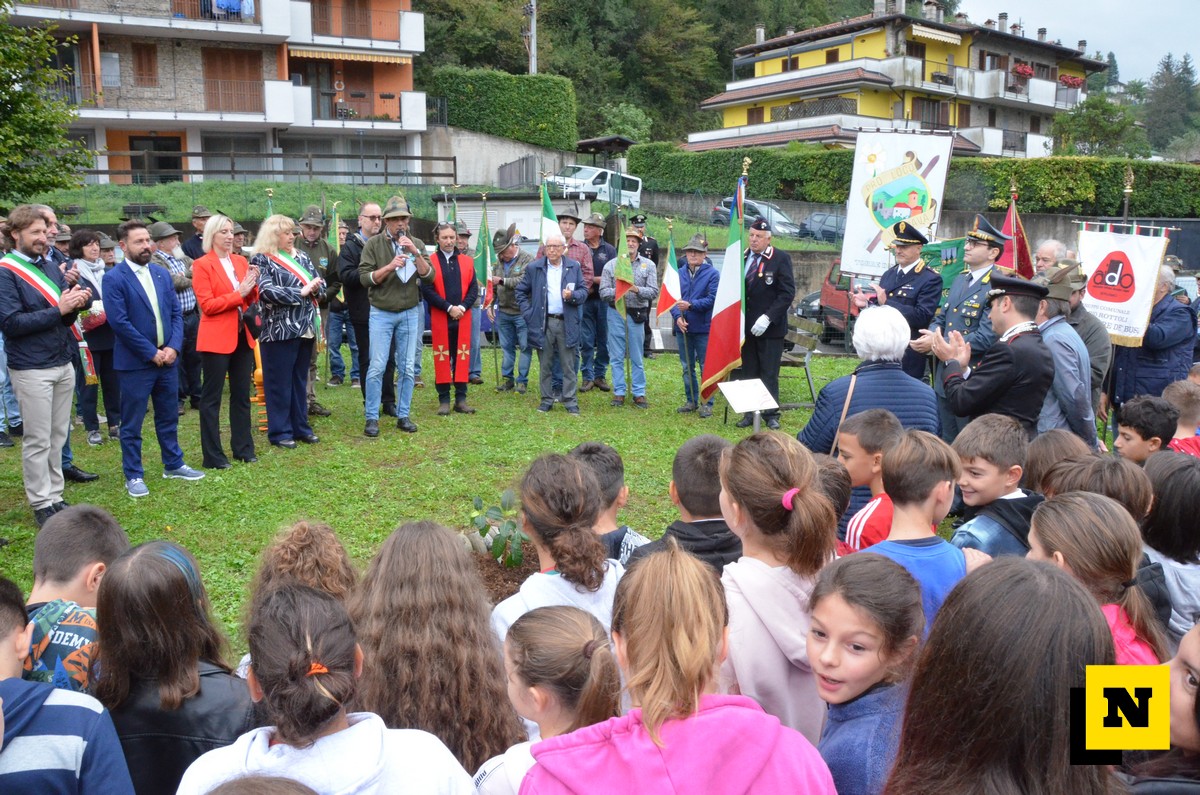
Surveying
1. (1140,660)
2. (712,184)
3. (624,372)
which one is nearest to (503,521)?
(1140,660)

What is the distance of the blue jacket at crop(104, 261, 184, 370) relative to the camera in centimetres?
767

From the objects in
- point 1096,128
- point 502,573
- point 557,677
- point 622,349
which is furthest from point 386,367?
point 1096,128

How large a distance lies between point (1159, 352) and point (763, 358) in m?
3.86

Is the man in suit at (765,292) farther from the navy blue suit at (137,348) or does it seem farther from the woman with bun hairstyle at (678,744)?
the woman with bun hairstyle at (678,744)

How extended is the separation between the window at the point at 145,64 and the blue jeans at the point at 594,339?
29.9 meters

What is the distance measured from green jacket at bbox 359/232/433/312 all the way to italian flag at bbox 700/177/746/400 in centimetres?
316

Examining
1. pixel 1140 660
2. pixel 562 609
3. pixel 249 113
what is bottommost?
pixel 1140 660

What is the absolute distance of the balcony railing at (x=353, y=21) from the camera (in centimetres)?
3828

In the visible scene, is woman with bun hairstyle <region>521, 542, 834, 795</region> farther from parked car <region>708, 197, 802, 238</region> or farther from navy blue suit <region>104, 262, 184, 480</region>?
parked car <region>708, 197, 802, 238</region>

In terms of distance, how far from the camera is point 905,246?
9031 mm

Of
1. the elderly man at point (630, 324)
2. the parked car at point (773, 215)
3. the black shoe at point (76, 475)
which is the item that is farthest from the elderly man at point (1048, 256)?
the parked car at point (773, 215)

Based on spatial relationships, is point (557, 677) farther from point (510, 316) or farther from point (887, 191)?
point (887, 191)

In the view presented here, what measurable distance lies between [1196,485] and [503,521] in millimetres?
3715

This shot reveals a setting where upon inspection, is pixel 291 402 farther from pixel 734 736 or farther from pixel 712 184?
pixel 712 184
